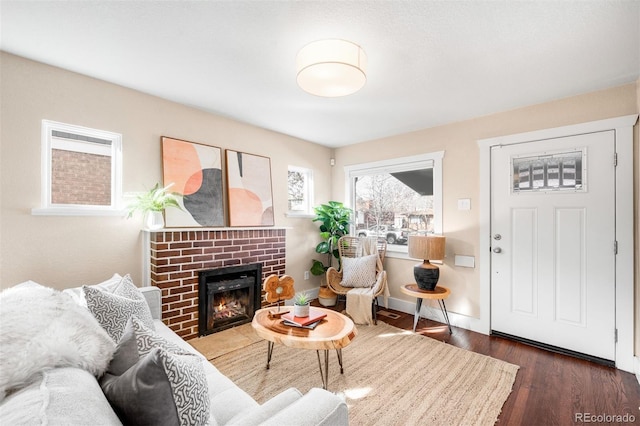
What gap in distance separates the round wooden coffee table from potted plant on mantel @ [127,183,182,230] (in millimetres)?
1334

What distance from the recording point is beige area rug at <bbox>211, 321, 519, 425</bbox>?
5.97ft

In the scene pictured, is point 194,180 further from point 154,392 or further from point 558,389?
point 558,389

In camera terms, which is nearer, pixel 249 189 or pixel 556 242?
pixel 556 242

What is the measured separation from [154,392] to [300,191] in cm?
367

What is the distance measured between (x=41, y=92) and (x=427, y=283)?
3917 mm

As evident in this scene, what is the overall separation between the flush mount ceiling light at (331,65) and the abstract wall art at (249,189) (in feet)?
5.93

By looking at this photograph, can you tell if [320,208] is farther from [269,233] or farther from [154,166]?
[154,166]

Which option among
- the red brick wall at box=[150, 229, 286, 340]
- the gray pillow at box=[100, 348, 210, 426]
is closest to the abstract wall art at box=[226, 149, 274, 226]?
the red brick wall at box=[150, 229, 286, 340]

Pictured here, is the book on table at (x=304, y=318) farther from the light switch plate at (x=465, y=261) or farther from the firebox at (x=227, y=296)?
the light switch plate at (x=465, y=261)

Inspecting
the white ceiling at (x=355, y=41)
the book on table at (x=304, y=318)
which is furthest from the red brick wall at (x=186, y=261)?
the white ceiling at (x=355, y=41)

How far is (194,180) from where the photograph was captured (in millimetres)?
3047

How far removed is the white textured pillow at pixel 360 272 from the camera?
360 cm

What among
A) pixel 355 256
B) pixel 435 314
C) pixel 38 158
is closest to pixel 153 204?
pixel 38 158

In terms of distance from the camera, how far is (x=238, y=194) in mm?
3412
